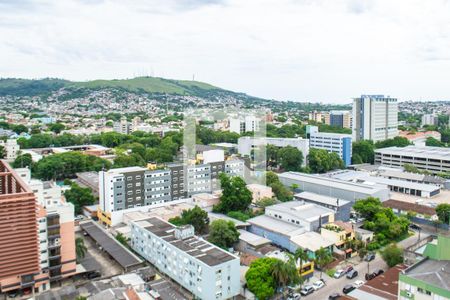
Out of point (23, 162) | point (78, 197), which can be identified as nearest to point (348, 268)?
point (78, 197)

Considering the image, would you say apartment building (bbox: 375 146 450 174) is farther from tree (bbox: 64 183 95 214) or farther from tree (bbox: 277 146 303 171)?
tree (bbox: 64 183 95 214)

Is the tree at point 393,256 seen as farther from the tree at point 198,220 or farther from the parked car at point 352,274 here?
the tree at point 198,220

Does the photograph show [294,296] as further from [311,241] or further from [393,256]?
[393,256]

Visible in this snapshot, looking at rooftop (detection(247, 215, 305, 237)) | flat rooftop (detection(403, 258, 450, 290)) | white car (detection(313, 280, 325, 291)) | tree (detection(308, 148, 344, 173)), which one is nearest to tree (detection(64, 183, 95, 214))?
rooftop (detection(247, 215, 305, 237))

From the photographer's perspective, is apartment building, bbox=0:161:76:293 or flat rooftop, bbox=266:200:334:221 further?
flat rooftop, bbox=266:200:334:221

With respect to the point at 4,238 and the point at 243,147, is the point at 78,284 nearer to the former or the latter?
the point at 4,238

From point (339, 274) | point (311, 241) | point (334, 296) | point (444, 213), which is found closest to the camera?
point (334, 296)
